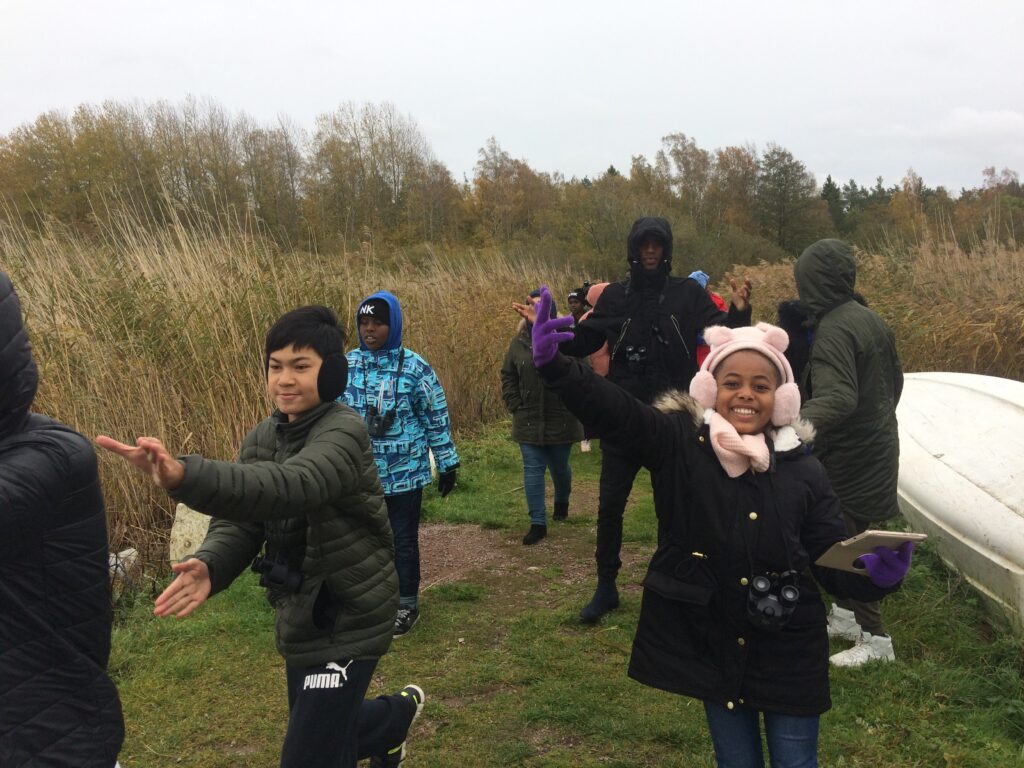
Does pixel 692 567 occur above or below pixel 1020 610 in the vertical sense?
above

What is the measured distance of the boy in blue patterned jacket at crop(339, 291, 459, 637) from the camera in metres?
4.23

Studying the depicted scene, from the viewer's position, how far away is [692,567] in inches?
88.9

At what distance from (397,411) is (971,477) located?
344 centimetres

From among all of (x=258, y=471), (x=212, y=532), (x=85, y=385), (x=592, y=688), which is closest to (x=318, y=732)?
(x=212, y=532)

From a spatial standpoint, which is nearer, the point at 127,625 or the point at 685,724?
the point at 685,724

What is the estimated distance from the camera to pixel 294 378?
239 centimetres

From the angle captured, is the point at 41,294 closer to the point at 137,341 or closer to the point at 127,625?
the point at 137,341

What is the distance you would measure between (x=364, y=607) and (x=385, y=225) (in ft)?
43.4

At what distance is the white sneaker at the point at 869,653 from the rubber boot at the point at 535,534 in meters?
2.67

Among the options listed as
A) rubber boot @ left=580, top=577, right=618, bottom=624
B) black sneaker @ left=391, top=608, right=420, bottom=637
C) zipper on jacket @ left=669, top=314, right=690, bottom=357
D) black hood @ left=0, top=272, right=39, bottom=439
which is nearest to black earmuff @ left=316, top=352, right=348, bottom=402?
black hood @ left=0, top=272, right=39, bottom=439

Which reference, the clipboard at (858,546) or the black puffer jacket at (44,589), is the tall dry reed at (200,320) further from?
the clipboard at (858,546)

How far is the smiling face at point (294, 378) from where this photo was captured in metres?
2.39

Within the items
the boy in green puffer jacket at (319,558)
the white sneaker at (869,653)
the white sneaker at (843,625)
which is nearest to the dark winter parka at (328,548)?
the boy in green puffer jacket at (319,558)

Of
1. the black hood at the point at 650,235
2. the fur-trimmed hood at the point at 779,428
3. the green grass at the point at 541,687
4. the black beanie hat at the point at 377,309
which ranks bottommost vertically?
the green grass at the point at 541,687
